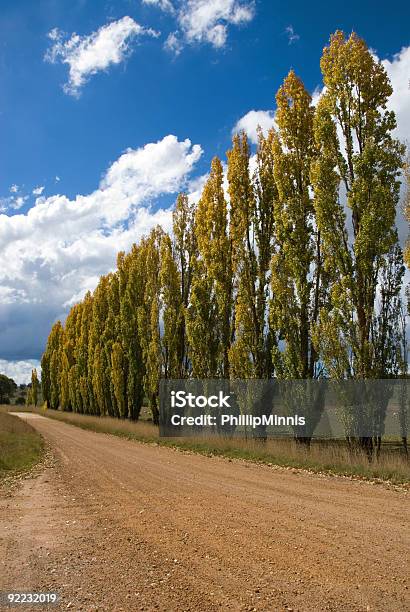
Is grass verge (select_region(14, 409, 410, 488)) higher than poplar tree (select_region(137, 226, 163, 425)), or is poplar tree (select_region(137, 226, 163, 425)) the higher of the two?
poplar tree (select_region(137, 226, 163, 425))

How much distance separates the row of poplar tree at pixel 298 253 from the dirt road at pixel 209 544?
20.1 feet

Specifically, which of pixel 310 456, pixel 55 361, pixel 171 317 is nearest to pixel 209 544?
pixel 310 456

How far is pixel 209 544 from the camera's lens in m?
6.73

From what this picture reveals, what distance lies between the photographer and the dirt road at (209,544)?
16.6 feet

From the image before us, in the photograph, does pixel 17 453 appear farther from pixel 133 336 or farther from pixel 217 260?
pixel 133 336

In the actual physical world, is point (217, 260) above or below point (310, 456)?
above

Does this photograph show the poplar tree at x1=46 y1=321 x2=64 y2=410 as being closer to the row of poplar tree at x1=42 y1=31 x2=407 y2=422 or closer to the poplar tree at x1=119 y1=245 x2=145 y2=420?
the poplar tree at x1=119 y1=245 x2=145 y2=420

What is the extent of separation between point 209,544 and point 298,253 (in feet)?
44.8

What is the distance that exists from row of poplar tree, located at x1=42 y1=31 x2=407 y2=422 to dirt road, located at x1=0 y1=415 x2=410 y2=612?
611cm

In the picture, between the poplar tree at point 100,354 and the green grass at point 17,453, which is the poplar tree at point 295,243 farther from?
the poplar tree at point 100,354

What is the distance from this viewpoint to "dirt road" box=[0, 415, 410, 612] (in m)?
5.05

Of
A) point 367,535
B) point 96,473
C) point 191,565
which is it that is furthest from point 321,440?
point 191,565

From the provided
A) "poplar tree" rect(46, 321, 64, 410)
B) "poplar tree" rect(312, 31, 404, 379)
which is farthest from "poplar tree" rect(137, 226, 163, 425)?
"poplar tree" rect(46, 321, 64, 410)

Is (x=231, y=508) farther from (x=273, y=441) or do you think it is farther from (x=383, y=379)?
(x=273, y=441)
